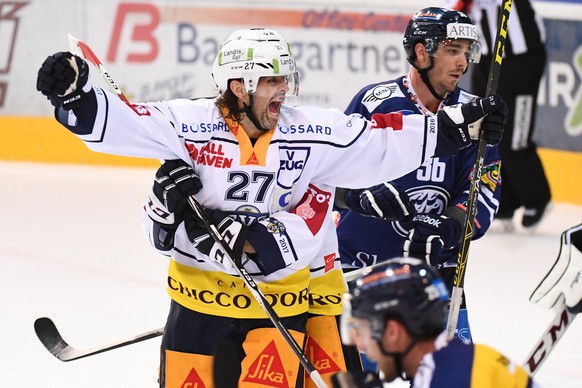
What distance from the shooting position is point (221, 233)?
3.05m

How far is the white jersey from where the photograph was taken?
301cm

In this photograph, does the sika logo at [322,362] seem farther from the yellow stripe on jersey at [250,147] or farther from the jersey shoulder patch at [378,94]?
the jersey shoulder patch at [378,94]

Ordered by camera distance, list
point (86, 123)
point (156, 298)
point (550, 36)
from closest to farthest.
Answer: point (86, 123)
point (156, 298)
point (550, 36)

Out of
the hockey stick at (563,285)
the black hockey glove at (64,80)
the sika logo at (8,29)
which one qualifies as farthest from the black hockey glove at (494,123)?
the sika logo at (8,29)

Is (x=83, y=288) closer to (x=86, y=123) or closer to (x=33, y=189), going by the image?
(x=33, y=189)

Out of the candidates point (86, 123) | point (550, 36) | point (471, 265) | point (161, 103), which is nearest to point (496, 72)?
point (161, 103)

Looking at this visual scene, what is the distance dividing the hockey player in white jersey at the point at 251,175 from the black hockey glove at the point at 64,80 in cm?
8

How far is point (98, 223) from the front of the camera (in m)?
7.10

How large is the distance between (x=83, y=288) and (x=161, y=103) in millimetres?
2852

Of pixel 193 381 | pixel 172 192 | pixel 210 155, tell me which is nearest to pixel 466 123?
pixel 210 155

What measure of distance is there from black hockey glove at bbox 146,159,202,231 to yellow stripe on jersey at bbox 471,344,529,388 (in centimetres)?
99

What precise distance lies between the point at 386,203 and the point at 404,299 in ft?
4.15

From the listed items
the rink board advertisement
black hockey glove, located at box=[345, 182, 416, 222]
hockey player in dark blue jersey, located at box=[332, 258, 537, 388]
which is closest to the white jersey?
black hockey glove, located at box=[345, 182, 416, 222]

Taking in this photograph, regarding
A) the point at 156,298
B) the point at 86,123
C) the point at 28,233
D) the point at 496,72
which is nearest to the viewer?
the point at 86,123
